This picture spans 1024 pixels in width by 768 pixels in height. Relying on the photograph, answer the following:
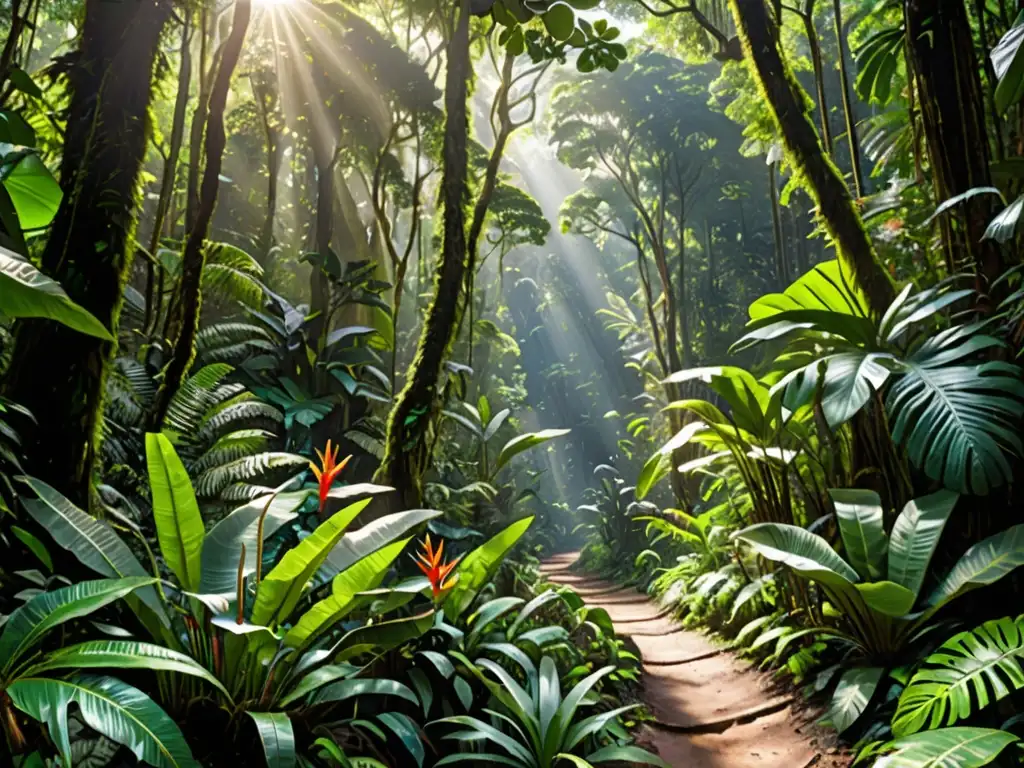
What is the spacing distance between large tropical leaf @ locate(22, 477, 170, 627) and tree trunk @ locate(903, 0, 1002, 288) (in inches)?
146

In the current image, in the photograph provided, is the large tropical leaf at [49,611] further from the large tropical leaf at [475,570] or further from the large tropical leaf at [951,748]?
the large tropical leaf at [951,748]

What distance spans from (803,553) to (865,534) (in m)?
0.35

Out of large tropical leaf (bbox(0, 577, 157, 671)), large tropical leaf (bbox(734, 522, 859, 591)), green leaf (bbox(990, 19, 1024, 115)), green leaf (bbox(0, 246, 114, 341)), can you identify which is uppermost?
green leaf (bbox(990, 19, 1024, 115))

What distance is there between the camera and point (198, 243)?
273 centimetres

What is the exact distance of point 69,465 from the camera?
6.68 feet

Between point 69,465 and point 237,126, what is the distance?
27.7 feet

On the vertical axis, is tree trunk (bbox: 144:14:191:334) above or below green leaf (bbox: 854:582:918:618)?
above

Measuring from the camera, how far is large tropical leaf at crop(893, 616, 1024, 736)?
2.10 m

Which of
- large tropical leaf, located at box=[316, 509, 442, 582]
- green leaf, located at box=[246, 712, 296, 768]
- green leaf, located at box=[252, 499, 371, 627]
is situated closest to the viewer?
green leaf, located at box=[246, 712, 296, 768]

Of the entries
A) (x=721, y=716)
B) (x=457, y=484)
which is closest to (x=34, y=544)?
(x=721, y=716)

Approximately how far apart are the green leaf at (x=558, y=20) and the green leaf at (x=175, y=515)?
183 cm

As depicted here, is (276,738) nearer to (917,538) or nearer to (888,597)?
(888,597)

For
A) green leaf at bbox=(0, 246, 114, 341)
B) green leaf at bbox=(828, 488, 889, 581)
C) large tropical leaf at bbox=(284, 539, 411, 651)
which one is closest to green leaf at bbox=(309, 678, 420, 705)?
large tropical leaf at bbox=(284, 539, 411, 651)

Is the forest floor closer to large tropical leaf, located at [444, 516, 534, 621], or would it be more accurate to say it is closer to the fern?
large tropical leaf, located at [444, 516, 534, 621]
